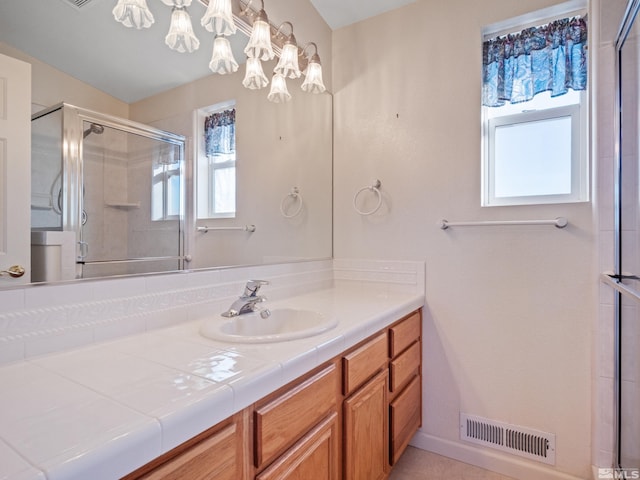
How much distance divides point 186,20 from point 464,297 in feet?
5.75

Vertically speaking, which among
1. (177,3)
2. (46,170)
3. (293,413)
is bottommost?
(293,413)

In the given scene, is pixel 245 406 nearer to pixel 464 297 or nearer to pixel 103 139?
pixel 103 139

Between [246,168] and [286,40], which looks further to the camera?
[286,40]

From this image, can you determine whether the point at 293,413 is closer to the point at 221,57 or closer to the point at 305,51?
the point at 221,57

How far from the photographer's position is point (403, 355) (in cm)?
169

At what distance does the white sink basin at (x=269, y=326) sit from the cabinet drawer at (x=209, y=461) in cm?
30

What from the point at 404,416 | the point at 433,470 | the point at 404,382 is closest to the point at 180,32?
the point at 404,382

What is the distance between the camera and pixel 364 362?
132 cm

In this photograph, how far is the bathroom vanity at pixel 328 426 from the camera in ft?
2.39

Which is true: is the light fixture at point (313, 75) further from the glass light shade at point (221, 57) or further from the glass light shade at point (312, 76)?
the glass light shade at point (221, 57)

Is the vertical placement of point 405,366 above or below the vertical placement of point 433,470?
above

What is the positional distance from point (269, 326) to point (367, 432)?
547 millimetres

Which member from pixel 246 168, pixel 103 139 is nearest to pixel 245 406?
pixel 103 139

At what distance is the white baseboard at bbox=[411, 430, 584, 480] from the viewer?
5.48 ft
